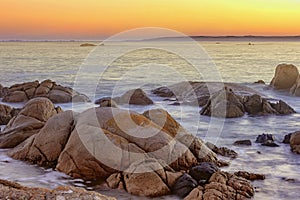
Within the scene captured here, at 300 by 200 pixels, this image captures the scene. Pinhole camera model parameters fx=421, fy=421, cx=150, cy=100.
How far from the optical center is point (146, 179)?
968 centimetres

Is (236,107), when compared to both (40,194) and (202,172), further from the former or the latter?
(40,194)

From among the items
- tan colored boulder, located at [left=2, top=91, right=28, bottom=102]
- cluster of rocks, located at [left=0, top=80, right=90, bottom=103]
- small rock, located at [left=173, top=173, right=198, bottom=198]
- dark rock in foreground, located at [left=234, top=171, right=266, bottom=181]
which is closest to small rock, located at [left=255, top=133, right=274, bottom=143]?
dark rock in foreground, located at [left=234, top=171, right=266, bottom=181]

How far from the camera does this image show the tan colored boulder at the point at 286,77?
119ft

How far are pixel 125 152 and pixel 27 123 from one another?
194 inches

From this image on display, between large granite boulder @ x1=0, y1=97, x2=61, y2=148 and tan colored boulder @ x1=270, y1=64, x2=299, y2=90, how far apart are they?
25776 millimetres

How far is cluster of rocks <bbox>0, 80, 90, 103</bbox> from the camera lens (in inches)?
1041

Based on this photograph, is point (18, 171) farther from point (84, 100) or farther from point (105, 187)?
point (84, 100)

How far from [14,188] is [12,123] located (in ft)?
34.0

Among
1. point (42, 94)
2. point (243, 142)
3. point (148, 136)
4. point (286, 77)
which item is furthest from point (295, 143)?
→ point (286, 77)

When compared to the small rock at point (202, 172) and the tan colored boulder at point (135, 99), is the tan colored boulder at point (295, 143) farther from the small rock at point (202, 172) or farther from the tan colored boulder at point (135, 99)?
the tan colored boulder at point (135, 99)

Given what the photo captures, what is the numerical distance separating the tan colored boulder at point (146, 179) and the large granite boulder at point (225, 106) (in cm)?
1162

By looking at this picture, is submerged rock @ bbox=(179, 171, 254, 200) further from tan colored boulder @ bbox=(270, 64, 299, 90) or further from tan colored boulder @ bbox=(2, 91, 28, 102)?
tan colored boulder @ bbox=(270, 64, 299, 90)

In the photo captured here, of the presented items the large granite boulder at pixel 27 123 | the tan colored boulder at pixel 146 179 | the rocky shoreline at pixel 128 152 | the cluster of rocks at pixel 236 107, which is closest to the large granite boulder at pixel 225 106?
the cluster of rocks at pixel 236 107

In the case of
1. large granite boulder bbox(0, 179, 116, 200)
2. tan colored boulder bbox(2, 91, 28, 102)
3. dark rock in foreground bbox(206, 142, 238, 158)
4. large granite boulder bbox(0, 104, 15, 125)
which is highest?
large granite boulder bbox(0, 179, 116, 200)
